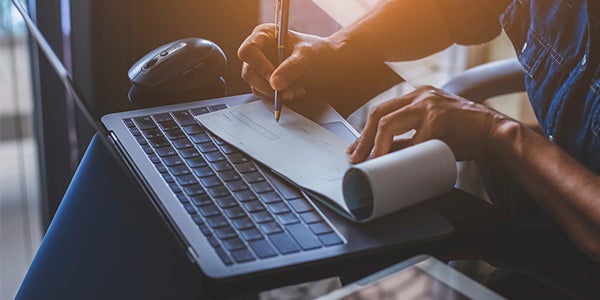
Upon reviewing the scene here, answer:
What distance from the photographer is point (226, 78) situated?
1.15 m

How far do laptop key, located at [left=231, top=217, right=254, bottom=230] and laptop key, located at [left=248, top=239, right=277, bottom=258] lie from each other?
28mm

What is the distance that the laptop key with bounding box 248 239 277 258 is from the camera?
0.70 m

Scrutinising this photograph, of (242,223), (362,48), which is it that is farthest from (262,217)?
(362,48)

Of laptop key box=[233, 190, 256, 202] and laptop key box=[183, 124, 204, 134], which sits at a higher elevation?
laptop key box=[233, 190, 256, 202]

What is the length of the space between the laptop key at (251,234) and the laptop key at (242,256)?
0.02 metres

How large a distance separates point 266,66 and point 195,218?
0.36m

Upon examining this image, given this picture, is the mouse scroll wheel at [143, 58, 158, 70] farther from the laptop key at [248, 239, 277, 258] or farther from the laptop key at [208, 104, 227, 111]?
the laptop key at [248, 239, 277, 258]

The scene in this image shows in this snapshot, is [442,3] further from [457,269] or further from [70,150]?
[70,150]

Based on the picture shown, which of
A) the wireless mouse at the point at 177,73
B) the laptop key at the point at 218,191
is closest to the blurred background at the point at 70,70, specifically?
the wireless mouse at the point at 177,73

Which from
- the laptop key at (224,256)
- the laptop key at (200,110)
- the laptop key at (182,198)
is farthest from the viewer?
the laptop key at (200,110)

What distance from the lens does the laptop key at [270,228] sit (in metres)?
0.74

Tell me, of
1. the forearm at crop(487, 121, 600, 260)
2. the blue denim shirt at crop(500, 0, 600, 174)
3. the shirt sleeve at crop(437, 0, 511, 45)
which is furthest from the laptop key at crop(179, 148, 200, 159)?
the shirt sleeve at crop(437, 0, 511, 45)

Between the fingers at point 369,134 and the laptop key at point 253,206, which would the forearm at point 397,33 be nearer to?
the fingers at point 369,134

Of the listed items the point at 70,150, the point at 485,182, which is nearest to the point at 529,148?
the point at 485,182
